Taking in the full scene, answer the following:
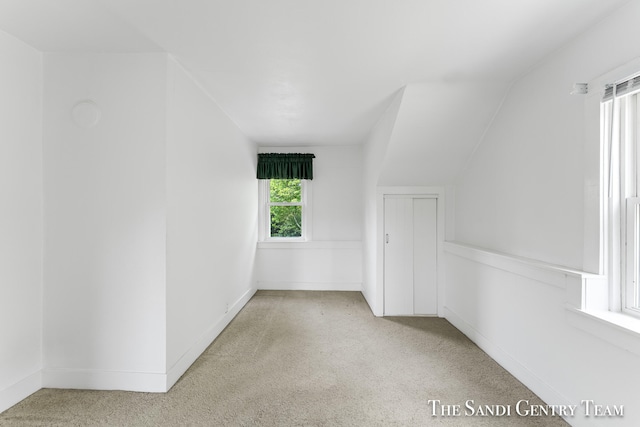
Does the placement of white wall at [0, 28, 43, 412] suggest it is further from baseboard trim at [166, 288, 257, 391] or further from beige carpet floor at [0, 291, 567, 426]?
baseboard trim at [166, 288, 257, 391]

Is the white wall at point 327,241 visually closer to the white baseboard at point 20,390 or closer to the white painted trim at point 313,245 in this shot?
the white painted trim at point 313,245

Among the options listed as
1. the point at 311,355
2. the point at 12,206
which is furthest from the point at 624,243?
the point at 12,206

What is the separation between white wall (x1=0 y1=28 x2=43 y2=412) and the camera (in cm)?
205

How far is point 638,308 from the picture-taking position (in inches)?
67.6

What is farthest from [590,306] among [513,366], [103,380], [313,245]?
[313,245]

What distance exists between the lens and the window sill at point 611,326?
153 centimetres

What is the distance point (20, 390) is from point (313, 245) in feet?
12.3

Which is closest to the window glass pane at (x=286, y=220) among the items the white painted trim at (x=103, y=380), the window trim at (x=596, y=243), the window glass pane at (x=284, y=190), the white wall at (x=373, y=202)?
the window glass pane at (x=284, y=190)

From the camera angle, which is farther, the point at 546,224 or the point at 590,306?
the point at 546,224

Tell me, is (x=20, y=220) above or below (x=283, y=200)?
below

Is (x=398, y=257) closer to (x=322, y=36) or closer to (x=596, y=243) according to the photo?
(x=596, y=243)

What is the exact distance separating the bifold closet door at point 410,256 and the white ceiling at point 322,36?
144cm

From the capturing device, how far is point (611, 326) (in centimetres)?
162

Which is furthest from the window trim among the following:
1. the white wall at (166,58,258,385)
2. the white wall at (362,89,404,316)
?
the white wall at (166,58,258,385)
